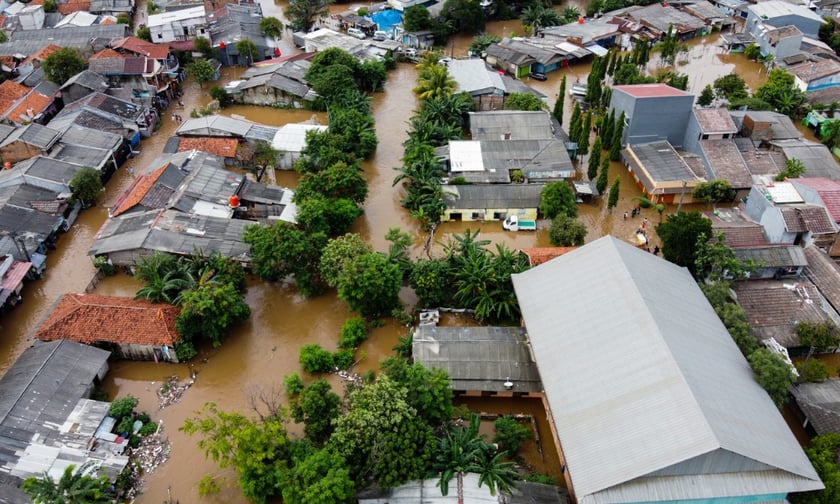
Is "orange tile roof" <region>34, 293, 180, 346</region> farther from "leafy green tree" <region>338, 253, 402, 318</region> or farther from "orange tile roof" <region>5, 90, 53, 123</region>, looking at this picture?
"orange tile roof" <region>5, 90, 53, 123</region>

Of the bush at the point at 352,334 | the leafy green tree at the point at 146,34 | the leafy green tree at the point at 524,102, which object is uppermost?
the leafy green tree at the point at 524,102

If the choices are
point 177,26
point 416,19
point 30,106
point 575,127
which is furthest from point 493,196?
point 177,26

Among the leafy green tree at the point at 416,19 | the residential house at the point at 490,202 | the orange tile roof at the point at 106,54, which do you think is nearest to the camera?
the residential house at the point at 490,202

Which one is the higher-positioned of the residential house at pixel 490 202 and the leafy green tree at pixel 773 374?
the leafy green tree at pixel 773 374

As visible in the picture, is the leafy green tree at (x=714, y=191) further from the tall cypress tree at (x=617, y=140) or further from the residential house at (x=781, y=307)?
the residential house at (x=781, y=307)

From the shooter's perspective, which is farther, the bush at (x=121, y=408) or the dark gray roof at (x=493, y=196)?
the dark gray roof at (x=493, y=196)

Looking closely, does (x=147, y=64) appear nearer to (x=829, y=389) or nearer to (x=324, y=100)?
(x=324, y=100)

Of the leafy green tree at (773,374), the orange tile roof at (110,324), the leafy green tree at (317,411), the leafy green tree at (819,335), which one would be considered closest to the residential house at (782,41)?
the leafy green tree at (819,335)

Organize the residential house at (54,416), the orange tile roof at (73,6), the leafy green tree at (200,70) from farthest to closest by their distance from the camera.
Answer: the orange tile roof at (73,6) → the leafy green tree at (200,70) → the residential house at (54,416)
